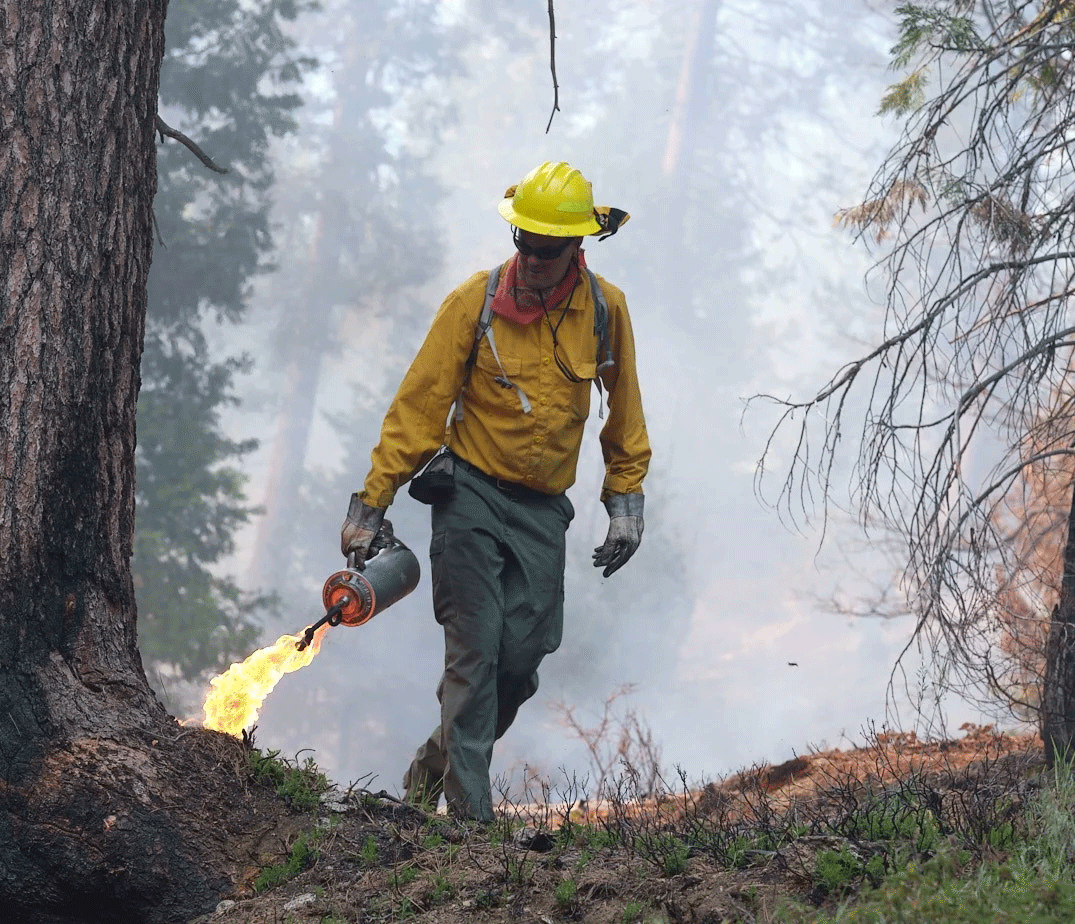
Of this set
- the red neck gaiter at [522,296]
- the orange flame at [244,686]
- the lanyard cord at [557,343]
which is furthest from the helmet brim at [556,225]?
the orange flame at [244,686]

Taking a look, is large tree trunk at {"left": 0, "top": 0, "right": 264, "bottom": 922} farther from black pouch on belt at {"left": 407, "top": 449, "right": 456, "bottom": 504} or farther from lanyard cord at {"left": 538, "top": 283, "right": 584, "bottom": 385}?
lanyard cord at {"left": 538, "top": 283, "right": 584, "bottom": 385}

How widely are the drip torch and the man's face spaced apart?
1.05m

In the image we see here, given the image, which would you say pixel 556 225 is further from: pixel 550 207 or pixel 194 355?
pixel 194 355

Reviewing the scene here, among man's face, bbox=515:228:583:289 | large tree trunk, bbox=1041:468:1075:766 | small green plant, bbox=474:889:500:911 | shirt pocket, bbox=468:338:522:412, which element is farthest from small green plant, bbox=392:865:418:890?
large tree trunk, bbox=1041:468:1075:766

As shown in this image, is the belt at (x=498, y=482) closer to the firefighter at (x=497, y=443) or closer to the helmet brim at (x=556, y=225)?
the firefighter at (x=497, y=443)

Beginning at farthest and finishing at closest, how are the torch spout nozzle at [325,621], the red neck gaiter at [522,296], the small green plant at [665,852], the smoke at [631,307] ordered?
the smoke at [631,307] → the red neck gaiter at [522,296] → the torch spout nozzle at [325,621] → the small green plant at [665,852]

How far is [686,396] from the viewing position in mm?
40625

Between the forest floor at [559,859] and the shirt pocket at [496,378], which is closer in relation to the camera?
the forest floor at [559,859]

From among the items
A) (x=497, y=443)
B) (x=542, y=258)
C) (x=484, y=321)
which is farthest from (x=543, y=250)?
(x=497, y=443)

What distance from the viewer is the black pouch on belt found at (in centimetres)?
430

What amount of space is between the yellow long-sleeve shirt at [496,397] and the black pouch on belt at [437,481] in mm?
44

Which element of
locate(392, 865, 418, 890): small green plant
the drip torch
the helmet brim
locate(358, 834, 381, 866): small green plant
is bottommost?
locate(392, 865, 418, 890): small green plant

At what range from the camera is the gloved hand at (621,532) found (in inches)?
176

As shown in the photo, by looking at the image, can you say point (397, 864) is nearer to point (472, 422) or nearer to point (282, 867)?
point (282, 867)
